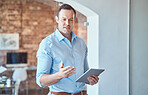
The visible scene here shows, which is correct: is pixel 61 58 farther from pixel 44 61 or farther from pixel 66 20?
pixel 66 20

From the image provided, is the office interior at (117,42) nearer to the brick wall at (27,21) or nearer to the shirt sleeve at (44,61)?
the shirt sleeve at (44,61)

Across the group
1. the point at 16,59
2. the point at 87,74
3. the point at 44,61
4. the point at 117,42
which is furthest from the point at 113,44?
the point at 16,59

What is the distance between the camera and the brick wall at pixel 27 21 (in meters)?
8.44

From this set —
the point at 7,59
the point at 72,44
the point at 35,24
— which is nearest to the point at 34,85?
the point at 7,59

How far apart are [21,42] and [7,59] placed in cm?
84

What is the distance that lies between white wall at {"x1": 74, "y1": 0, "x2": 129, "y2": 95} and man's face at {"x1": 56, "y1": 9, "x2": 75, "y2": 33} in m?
1.50

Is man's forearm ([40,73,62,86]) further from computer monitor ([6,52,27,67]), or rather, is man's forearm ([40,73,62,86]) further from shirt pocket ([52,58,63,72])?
computer monitor ([6,52,27,67])

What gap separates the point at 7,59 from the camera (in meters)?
8.26

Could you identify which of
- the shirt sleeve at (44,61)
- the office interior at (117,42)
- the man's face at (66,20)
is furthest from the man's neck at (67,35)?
the office interior at (117,42)

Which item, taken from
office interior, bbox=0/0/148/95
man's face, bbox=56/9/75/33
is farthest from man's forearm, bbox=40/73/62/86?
office interior, bbox=0/0/148/95

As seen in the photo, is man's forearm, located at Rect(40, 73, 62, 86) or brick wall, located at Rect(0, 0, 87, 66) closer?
man's forearm, located at Rect(40, 73, 62, 86)

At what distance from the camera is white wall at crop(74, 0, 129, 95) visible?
3555 millimetres

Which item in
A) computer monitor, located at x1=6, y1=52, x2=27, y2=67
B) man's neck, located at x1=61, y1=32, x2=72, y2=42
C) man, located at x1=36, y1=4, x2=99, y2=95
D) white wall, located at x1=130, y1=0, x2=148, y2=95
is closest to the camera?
man, located at x1=36, y1=4, x2=99, y2=95

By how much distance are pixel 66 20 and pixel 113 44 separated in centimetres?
185
